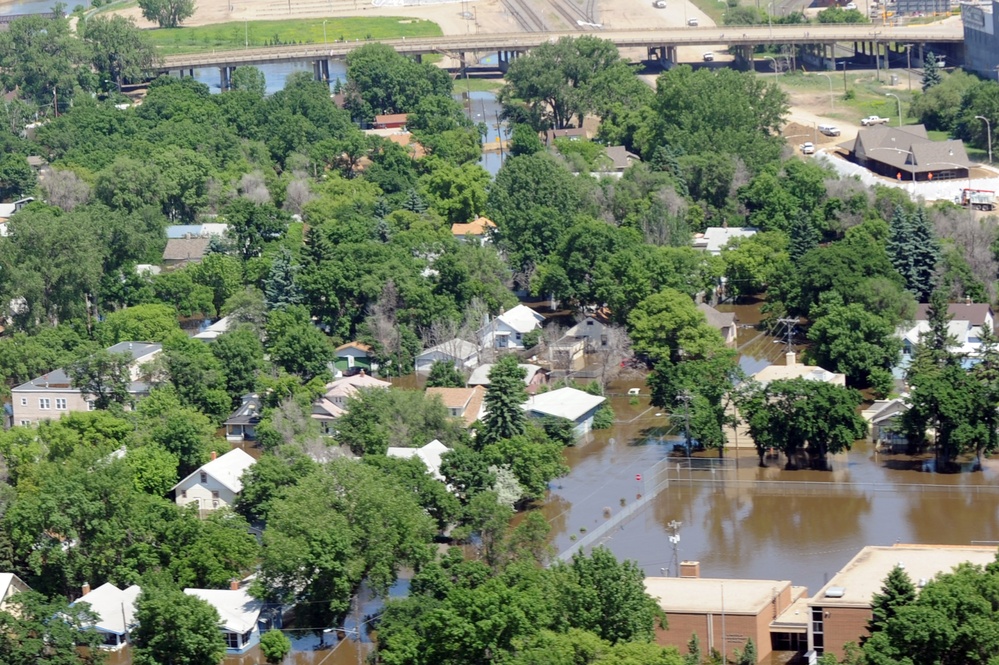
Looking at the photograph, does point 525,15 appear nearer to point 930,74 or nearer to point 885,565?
point 930,74

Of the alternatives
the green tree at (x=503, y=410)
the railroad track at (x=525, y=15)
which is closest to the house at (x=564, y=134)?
the railroad track at (x=525, y=15)

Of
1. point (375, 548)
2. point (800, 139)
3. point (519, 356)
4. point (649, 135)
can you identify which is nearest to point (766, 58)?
point (800, 139)

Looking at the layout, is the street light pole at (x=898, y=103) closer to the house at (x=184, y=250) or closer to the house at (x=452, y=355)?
the house at (x=184, y=250)

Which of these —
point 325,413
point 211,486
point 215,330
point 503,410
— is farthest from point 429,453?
point 215,330

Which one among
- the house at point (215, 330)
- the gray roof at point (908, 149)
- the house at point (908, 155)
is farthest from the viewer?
the gray roof at point (908, 149)

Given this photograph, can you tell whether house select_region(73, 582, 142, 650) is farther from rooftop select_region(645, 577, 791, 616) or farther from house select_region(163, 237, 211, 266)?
house select_region(163, 237, 211, 266)

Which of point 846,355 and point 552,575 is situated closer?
point 552,575

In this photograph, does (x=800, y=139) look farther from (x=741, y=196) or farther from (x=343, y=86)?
(x=343, y=86)
